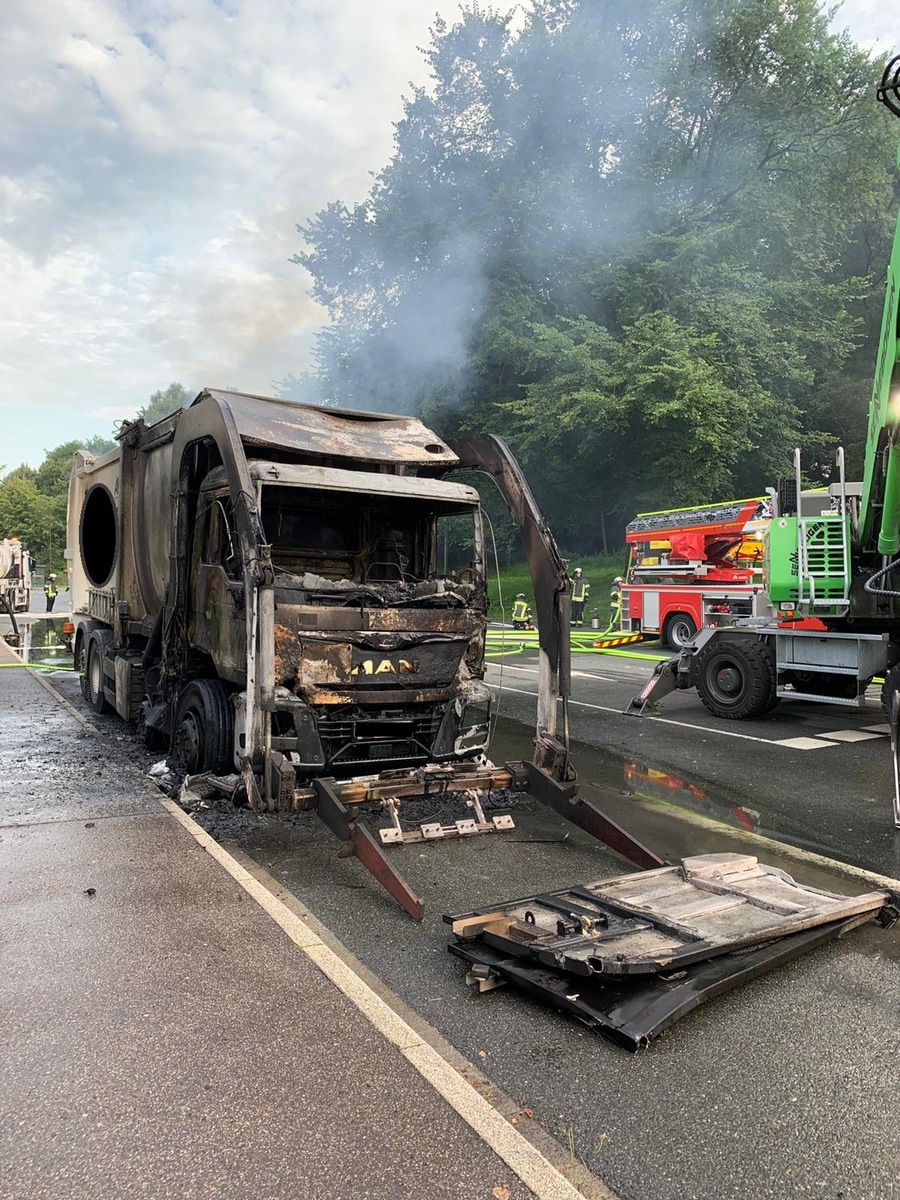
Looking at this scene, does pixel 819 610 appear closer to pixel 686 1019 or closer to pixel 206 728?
pixel 206 728

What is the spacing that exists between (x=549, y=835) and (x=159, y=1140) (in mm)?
3593

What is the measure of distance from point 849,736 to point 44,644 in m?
16.7

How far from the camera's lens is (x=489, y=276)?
2748 centimetres

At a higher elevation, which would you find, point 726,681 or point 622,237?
point 622,237

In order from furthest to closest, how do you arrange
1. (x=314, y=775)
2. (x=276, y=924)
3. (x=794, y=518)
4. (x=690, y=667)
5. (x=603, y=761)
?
(x=690, y=667) → (x=794, y=518) → (x=603, y=761) → (x=314, y=775) → (x=276, y=924)

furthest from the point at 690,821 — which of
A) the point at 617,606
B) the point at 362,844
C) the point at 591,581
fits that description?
the point at 591,581

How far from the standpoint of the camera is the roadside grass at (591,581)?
92.4 feet

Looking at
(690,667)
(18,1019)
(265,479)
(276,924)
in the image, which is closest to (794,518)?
(690,667)

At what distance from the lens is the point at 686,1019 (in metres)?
3.41

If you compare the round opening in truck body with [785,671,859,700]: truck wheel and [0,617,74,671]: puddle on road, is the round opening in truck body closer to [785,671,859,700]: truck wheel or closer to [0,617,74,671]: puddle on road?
[0,617,74,671]: puddle on road

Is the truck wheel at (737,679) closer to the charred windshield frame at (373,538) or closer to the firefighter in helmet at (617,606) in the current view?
the charred windshield frame at (373,538)

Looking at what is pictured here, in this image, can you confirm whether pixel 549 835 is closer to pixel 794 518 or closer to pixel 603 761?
pixel 603 761

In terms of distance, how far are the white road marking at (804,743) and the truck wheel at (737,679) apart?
1.07 m

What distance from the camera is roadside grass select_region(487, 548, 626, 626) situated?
92.4ft
